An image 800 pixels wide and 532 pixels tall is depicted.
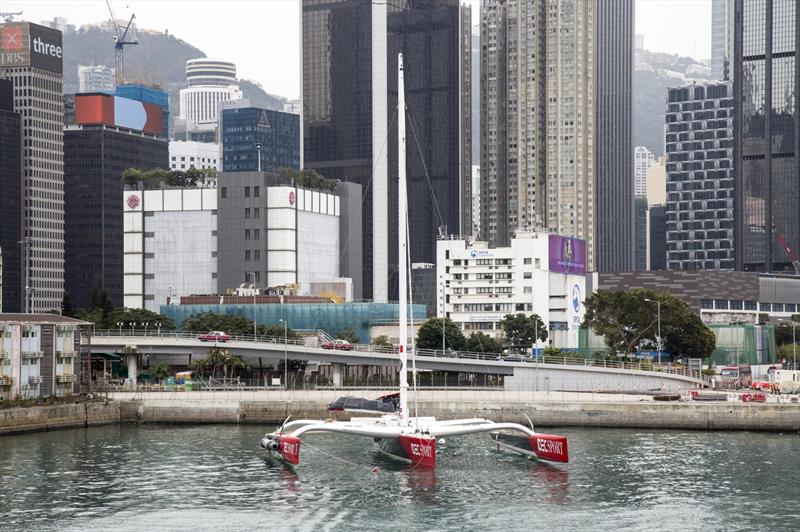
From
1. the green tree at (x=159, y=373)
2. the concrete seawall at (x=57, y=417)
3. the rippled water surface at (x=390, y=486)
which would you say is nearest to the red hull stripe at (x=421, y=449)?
the rippled water surface at (x=390, y=486)

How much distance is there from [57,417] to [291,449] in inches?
1401

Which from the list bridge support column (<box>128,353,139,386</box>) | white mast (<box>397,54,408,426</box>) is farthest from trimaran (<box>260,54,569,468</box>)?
bridge support column (<box>128,353,139,386</box>)

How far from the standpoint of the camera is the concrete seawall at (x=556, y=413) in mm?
130625

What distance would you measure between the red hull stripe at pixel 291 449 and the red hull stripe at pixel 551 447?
18.7 meters

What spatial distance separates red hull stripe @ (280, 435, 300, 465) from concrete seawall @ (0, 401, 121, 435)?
105 ft

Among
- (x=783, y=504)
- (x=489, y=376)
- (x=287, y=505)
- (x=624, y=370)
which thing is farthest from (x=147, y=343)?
(x=783, y=504)

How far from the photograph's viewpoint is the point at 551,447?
10694 centimetres

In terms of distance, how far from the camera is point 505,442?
376 feet

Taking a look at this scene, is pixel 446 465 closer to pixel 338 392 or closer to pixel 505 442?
pixel 505 442

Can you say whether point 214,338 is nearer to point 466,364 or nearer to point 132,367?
point 132,367

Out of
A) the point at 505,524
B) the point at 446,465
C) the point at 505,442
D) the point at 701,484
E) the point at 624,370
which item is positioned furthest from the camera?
the point at 624,370

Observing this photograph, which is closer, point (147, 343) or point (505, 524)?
point (505, 524)

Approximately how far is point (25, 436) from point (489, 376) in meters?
76.6

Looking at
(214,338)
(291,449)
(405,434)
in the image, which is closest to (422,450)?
(405,434)
